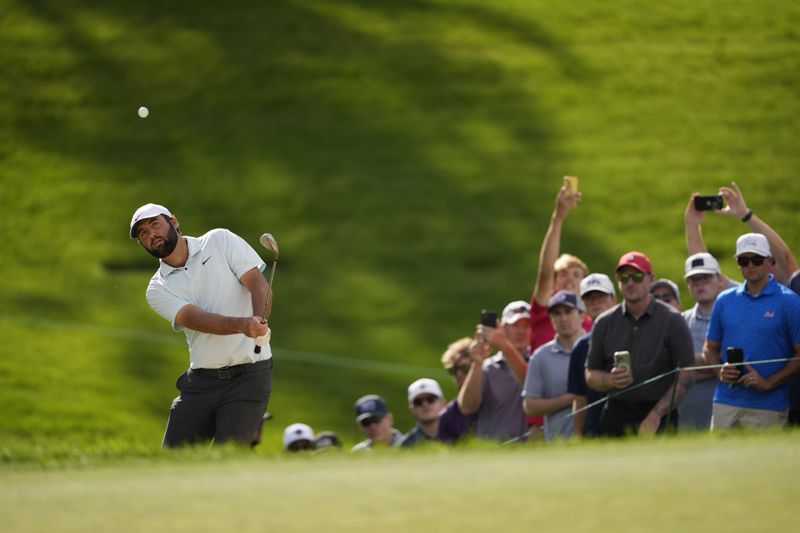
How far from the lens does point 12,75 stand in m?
27.7

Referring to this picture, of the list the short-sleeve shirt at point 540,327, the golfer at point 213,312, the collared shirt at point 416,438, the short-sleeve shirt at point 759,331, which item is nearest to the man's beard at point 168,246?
the golfer at point 213,312

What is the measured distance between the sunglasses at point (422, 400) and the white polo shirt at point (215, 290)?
6.65 ft

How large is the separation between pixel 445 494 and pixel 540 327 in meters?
A: 5.02

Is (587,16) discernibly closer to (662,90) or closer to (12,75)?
(662,90)

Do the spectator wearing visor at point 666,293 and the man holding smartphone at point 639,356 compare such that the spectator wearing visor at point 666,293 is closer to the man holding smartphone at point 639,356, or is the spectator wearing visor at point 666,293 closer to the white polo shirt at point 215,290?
the man holding smartphone at point 639,356

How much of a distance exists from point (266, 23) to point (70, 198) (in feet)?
23.1

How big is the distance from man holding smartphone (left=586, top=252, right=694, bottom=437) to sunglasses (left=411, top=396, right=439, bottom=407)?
6.16 feet

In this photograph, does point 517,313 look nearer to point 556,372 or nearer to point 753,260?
point 556,372

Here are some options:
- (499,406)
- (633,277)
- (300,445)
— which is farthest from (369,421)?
(633,277)

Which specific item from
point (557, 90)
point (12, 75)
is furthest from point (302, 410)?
point (12, 75)

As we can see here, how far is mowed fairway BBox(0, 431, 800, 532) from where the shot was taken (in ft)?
12.5

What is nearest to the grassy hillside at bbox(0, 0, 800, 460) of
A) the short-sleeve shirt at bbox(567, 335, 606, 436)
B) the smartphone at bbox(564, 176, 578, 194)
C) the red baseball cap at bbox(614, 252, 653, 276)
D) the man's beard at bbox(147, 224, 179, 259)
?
the smartphone at bbox(564, 176, 578, 194)

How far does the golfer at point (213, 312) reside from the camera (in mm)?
7281

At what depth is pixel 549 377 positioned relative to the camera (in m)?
8.00
